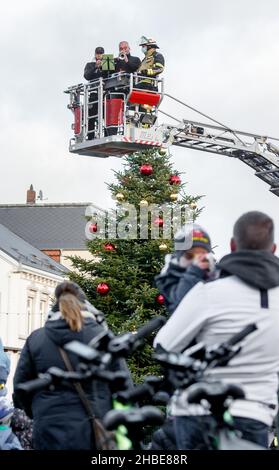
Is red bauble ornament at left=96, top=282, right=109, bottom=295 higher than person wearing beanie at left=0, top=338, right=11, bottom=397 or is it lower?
higher

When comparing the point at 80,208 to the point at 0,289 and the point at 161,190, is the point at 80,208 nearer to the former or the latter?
→ the point at 0,289

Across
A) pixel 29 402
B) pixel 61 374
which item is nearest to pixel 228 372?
pixel 61 374

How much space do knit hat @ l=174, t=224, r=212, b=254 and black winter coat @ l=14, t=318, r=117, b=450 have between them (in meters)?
1.10

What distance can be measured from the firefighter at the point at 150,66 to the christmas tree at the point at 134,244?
9.03 feet

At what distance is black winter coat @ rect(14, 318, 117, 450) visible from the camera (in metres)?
7.47

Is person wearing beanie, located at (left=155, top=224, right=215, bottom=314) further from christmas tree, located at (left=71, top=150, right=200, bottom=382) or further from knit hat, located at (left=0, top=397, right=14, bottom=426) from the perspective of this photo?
christmas tree, located at (left=71, top=150, right=200, bottom=382)

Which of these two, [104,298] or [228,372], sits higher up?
Answer: [104,298]

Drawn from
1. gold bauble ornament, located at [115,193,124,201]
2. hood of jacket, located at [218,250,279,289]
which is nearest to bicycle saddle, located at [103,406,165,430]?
hood of jacket, located at [218,250,279,289]

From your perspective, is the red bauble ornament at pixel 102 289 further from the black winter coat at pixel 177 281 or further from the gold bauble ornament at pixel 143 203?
the black winter coat at pixel 177 281

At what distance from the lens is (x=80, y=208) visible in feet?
244

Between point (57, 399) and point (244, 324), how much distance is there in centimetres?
216

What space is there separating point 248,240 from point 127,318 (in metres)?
22.7

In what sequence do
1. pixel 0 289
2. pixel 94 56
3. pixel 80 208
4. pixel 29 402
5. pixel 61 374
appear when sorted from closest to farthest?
pixel 61 374 < pixel 29 402 < pixel 94 56 < pixel 0 289 < pixel 80 208

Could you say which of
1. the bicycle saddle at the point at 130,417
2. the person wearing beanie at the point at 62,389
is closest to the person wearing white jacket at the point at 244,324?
the bicycle saddle at the point at 130,417
